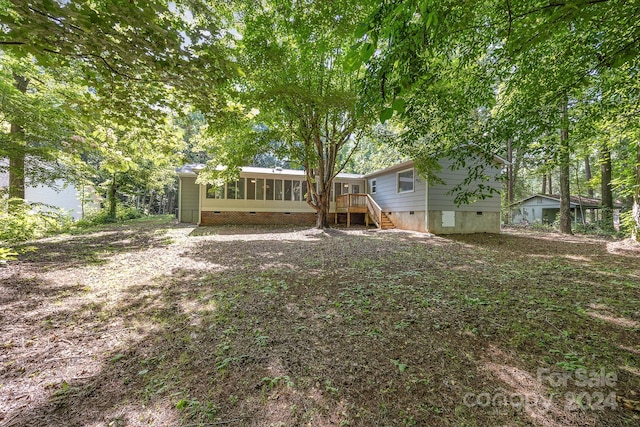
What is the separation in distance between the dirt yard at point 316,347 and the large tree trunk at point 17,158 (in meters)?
5.06

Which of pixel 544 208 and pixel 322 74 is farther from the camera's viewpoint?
pixel 544 208

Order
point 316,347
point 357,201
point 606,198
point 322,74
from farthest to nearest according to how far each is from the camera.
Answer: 1. point 357,201
2. point 606,198
3. point 322,74
4. point 316,347

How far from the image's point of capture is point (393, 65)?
2383 millimetres

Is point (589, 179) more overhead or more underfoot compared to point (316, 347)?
more overhead

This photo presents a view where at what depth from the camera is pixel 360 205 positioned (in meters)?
15.6

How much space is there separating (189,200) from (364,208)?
1099 centimetres

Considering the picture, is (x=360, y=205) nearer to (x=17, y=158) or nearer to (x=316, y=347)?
(x=316, y=347)

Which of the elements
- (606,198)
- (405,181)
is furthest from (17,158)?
(606,198)

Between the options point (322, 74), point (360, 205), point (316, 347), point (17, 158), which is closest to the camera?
point (316, 347)

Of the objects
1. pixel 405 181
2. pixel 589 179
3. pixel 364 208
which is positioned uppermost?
pixel 589 179

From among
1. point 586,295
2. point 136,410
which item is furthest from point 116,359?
point 586,295

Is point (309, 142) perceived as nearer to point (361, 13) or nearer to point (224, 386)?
point (361, 13)

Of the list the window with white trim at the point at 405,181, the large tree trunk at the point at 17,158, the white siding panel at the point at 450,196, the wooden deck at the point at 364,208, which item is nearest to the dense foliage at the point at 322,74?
the large tree trunk at the point at 17,158

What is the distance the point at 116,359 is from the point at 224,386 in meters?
1.14
